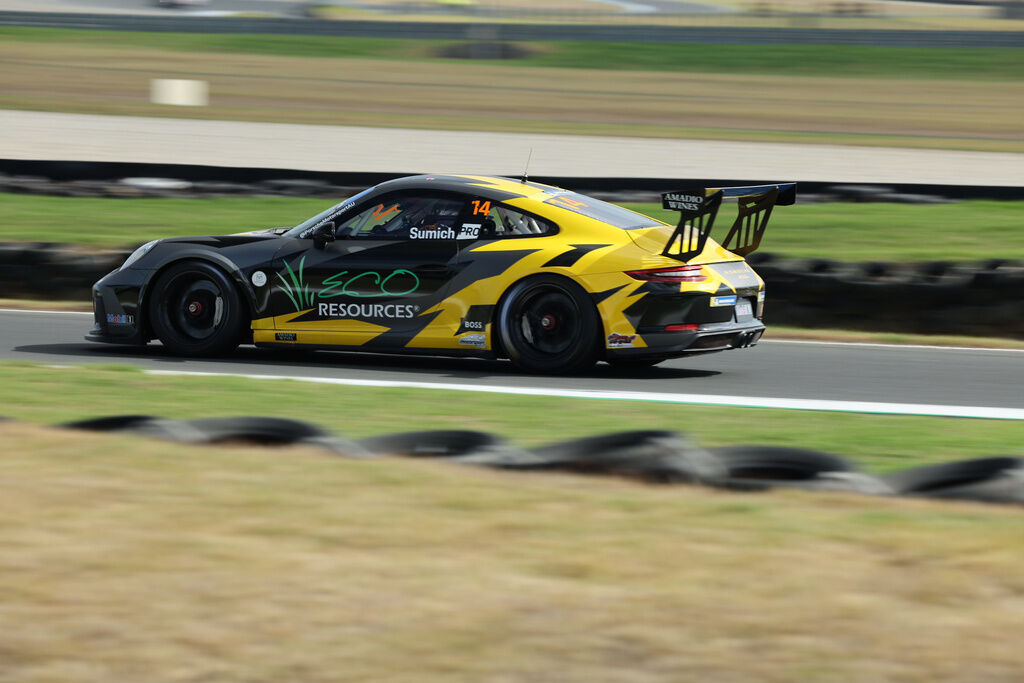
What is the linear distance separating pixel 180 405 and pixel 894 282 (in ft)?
24.1

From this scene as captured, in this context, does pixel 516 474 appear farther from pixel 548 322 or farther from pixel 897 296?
pixel 897 296

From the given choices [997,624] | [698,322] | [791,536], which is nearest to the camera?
[997,624]

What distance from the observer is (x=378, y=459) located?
5.55 m

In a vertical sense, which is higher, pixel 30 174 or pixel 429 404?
pixel 30 174

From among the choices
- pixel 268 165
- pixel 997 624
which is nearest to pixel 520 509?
pixel 997 624

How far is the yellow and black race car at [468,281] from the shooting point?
8977 mm

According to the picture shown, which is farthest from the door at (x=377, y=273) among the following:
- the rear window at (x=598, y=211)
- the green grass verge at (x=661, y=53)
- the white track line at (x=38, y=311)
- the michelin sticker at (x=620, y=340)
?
the green grass verge at (x=661, y=53)

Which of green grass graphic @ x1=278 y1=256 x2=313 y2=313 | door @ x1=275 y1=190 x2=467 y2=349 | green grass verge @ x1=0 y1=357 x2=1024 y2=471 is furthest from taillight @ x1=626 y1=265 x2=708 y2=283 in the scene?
green grass graphic @ x1=278 y1=256 x2=313 y2=313

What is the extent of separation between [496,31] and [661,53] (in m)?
8.63

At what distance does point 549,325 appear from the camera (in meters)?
9.18

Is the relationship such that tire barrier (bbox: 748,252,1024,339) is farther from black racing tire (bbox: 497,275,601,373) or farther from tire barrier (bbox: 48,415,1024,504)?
tire barrier (bbox: 48,415,1024,504)

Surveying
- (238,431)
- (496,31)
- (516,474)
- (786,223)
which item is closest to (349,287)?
(238,431)

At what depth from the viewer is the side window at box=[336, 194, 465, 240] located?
939 centimetres

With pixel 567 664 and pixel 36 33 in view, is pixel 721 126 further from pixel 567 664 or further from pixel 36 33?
pixel 36 33
